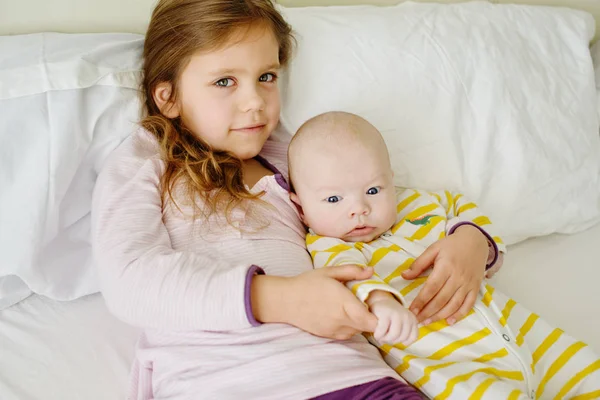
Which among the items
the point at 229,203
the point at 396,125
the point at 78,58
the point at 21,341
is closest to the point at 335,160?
the point at 229,203

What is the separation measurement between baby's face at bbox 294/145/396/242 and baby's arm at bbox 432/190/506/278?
13 cm

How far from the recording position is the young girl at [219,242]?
89 centimetres

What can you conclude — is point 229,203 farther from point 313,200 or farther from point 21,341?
point 21,341

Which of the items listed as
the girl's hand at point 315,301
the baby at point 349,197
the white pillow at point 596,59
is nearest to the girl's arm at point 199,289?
the girl's hand at point 315,301

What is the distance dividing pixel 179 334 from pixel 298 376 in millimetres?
202

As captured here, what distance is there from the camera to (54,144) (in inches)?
41.6

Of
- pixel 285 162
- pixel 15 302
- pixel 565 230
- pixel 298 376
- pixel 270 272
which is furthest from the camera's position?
pixel 565 230

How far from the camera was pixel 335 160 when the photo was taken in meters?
1.03

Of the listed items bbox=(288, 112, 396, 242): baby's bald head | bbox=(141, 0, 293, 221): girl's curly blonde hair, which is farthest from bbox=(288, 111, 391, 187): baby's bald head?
bbox=(141, 0, 293, 221): girl's curly blonde hair

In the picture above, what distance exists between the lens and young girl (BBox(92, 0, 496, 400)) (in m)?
0.89

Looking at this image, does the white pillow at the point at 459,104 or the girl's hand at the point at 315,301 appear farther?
the white pillow at the point at 459,104

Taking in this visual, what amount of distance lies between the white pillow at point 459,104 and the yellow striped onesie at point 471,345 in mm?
218

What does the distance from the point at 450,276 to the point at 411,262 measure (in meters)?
0.07

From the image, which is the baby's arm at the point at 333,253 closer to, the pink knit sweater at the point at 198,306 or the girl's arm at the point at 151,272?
the pink knit sweater at the point at 198,306
